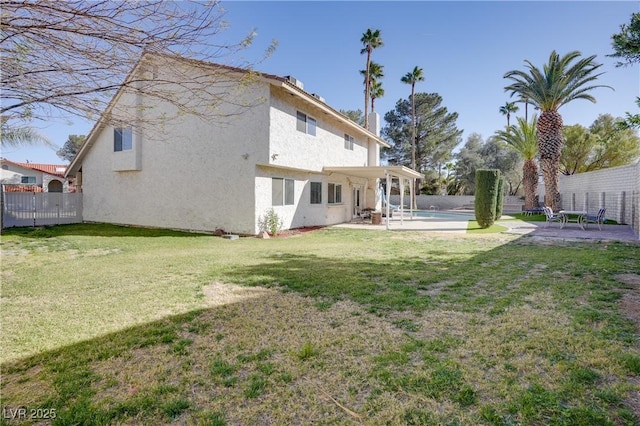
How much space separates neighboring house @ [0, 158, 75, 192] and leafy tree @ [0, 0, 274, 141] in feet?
110

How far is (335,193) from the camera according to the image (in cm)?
2075

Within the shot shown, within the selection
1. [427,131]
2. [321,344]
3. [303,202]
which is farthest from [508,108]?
[321,344]

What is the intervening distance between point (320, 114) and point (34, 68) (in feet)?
49.0

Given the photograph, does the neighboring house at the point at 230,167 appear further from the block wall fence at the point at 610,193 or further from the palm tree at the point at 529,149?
the palm tree at the point at 529,149

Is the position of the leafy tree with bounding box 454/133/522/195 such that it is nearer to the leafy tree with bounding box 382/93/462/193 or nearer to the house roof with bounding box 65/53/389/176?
the leafy tree with bounding box 382/93/462/193

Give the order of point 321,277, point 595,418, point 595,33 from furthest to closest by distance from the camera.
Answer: point 595,33 → point 321,277 → point 595,418

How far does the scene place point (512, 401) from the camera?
9.32ft

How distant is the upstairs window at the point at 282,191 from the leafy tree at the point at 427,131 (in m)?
29.7

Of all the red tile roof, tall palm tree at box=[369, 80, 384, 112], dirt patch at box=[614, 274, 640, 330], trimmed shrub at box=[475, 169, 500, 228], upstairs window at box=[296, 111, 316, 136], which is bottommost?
dirt patch at box=[614, 274, 640, 330]

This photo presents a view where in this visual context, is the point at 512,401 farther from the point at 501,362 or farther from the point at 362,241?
the point at 362,241

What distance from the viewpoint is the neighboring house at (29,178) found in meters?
32.8

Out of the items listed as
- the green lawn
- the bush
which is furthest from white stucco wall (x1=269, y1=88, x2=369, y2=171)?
the green lawn

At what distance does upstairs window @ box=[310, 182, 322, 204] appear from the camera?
1828 centimetres

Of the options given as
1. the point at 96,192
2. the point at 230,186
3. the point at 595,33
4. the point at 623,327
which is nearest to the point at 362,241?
the point at 230,186
